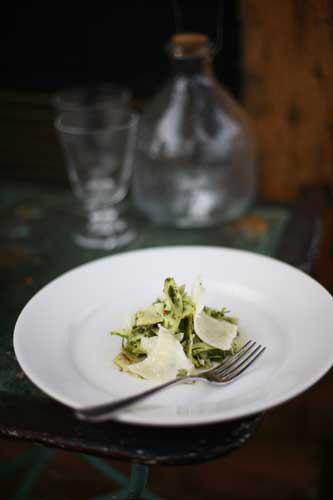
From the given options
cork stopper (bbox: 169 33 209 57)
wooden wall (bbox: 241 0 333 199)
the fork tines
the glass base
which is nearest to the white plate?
the fork tines

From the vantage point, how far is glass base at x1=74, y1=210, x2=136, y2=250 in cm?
112

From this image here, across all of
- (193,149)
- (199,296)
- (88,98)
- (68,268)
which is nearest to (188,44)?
(193,149)

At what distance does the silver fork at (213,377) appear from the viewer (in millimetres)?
587

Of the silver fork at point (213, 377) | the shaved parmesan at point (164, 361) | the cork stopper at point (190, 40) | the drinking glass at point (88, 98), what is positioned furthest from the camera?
the drinking glass at point (88, 98)

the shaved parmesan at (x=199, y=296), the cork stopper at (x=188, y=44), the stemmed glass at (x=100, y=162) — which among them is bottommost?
the stemmed glass at (x=100, y=162)

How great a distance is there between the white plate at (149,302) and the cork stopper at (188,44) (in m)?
0.34

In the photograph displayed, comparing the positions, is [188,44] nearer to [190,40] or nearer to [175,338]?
[190,40]

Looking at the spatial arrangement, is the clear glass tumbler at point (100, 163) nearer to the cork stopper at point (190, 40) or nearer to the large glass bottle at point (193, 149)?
the large glass bottle at point (193, 149)

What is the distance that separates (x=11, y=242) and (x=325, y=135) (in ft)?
2.17

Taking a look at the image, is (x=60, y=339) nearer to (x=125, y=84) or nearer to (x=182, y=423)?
(x=182, y=423)

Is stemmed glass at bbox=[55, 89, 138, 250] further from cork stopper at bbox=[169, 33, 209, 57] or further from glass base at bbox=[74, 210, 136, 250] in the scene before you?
cork stopper at bbox=[169, 33, 209, 57]

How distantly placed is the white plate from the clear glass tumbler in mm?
216

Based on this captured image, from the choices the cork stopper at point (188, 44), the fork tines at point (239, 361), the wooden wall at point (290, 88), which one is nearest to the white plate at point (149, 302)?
the fork tines at point (239, 361)

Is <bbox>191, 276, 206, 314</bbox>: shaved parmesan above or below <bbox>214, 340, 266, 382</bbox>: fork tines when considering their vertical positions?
above
